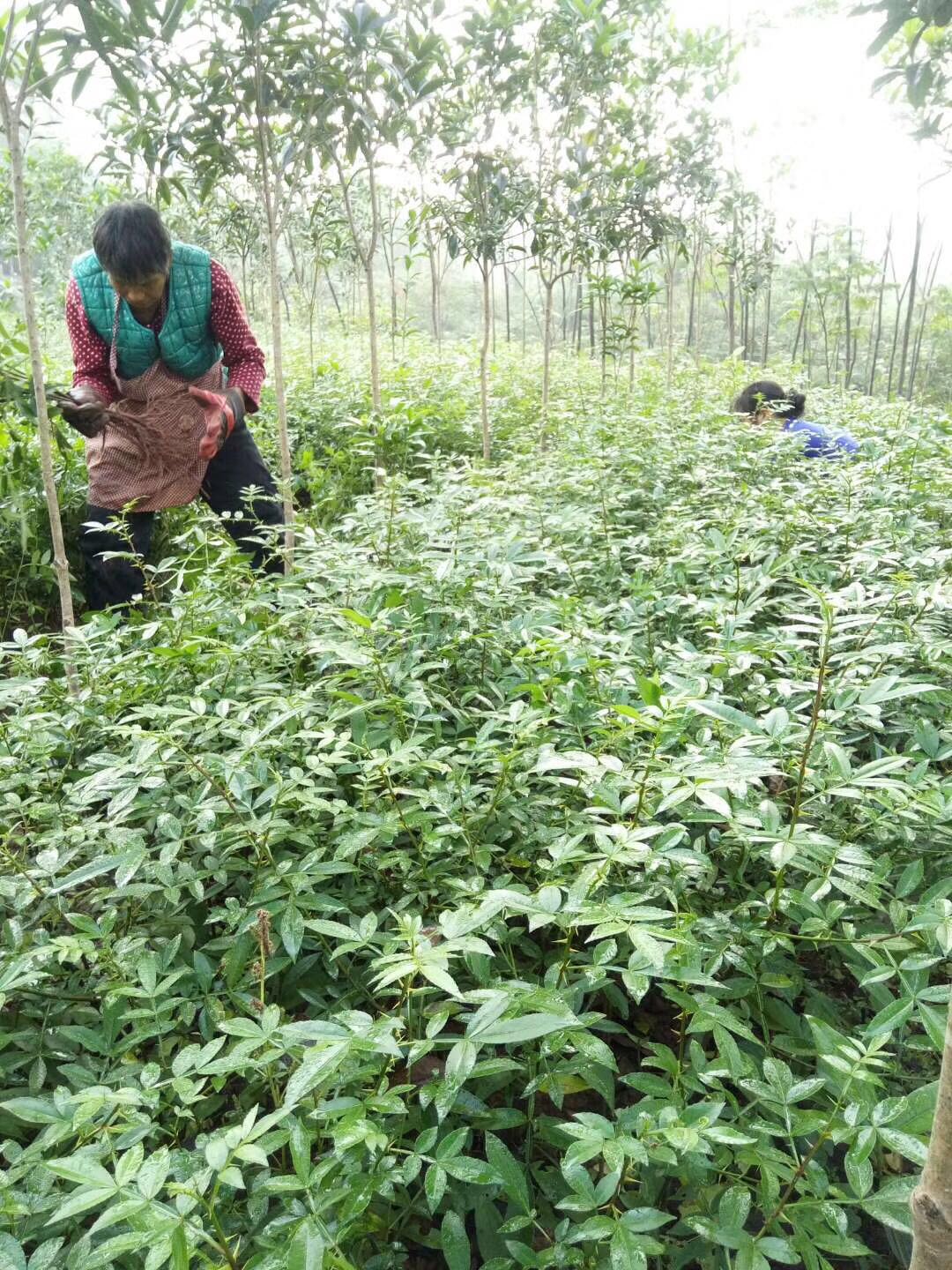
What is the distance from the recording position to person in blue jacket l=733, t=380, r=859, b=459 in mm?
4340

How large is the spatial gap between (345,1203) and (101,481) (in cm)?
296

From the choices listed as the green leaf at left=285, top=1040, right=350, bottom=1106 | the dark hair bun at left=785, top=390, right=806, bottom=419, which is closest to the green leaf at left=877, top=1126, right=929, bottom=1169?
the green leaf at left=285, top=1040, right=350, bottom=1106

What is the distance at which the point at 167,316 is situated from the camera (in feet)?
10.3

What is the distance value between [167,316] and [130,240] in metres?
0.40

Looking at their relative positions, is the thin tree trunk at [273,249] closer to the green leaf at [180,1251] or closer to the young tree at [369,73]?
the young tree at [369,73]

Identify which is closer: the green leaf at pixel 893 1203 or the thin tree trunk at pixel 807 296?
the green leaf at pixel 893 1203

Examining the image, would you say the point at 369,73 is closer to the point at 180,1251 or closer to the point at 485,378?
the point at 485,378

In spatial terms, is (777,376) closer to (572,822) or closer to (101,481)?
(101,481)

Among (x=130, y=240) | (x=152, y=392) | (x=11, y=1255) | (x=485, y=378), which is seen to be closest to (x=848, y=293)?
Answer: (x=485, y=378)

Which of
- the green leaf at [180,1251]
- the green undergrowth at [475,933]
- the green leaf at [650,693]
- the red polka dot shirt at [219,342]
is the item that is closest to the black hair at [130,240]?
the red polka dot shirt at [219,342]

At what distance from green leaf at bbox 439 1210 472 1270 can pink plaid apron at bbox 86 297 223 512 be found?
9.25 ft

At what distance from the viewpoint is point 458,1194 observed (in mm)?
1166

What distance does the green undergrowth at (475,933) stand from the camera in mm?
1033

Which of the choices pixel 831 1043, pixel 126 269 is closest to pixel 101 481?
pixel 126 269
